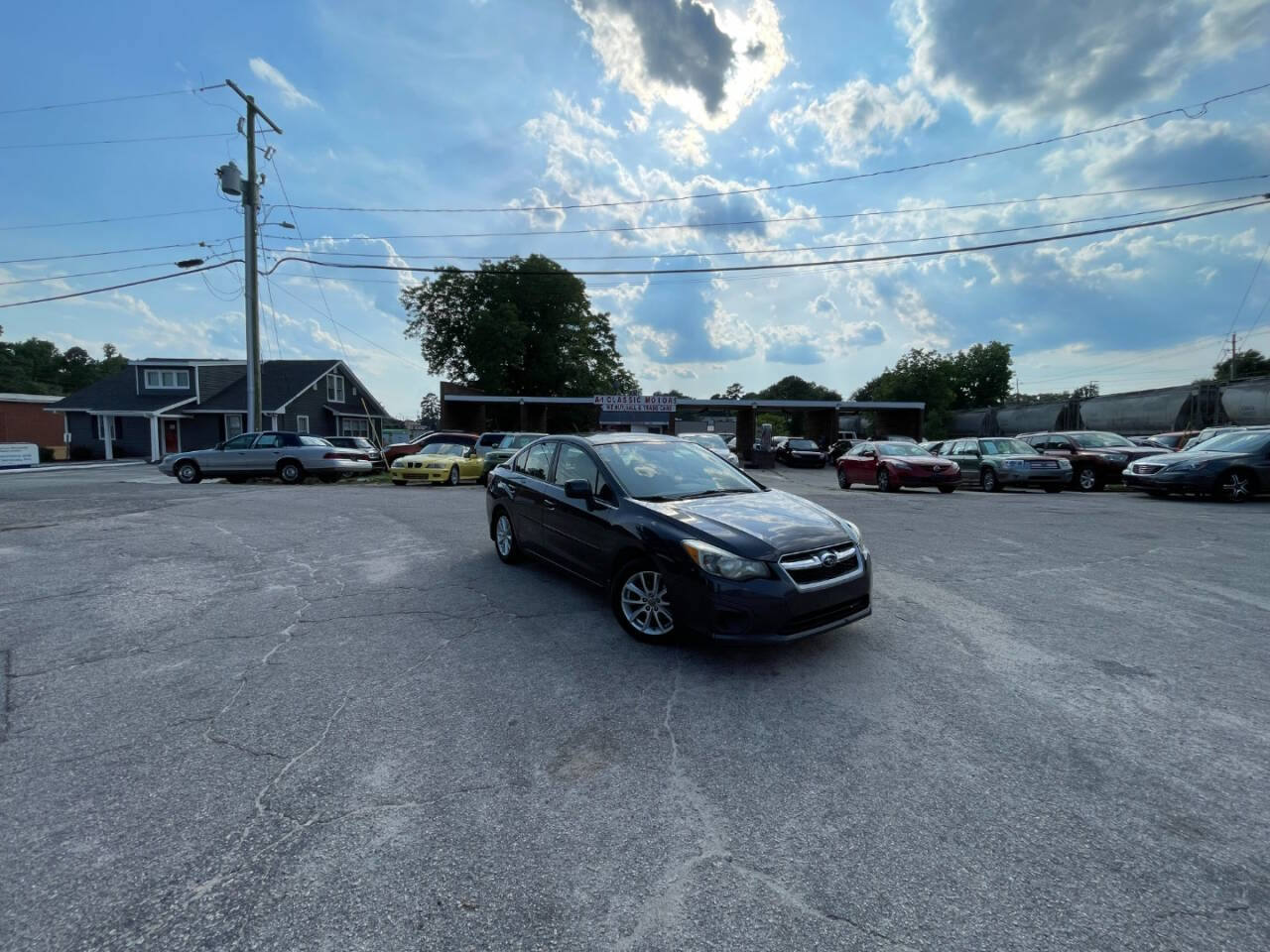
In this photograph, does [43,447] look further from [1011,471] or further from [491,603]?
[1011,471]

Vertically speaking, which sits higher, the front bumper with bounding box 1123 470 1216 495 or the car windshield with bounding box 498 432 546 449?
the car windshield with bounding box 498 432 546 449

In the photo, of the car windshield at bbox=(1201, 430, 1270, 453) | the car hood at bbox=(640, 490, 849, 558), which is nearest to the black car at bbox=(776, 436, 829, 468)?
the car windshield at bbox=(1201, 430, 1270, 453)

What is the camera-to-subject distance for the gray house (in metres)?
34.2

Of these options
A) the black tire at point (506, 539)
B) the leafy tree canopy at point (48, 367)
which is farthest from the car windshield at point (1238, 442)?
the leafy tree canopy at point (48, 367)

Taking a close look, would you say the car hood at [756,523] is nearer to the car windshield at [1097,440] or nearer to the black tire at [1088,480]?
the black tire at [1088,480]

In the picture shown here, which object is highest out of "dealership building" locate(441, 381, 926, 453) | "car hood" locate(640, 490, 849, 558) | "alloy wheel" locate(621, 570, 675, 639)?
"dealership building" locate(441, 381, 926, 453)

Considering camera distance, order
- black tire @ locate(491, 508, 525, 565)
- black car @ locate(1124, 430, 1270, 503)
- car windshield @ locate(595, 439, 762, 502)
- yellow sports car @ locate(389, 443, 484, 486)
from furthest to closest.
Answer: yellow sports car @ locate(389, 443, 484, 486) < black car @ locate(1124, 430, 1270, 503) < black tire @ locate(491, 508, 525, 565) < car windshield @ locate(595, 439, 762, 502)

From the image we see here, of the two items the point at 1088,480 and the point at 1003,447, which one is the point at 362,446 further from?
the point at 1088,480

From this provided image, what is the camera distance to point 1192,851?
2260 millimetres

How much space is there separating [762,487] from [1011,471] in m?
13.7

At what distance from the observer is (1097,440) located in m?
17.1

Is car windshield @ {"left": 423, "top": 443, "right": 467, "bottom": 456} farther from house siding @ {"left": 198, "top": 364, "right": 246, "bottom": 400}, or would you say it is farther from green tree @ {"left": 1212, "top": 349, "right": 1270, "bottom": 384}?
green tree @ {"left": 1212, "top": 349, "right": 1270, "bottom": 384}

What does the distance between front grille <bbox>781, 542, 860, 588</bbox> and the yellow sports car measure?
52.2 ft

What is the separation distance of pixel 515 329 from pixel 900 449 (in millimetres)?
34401
